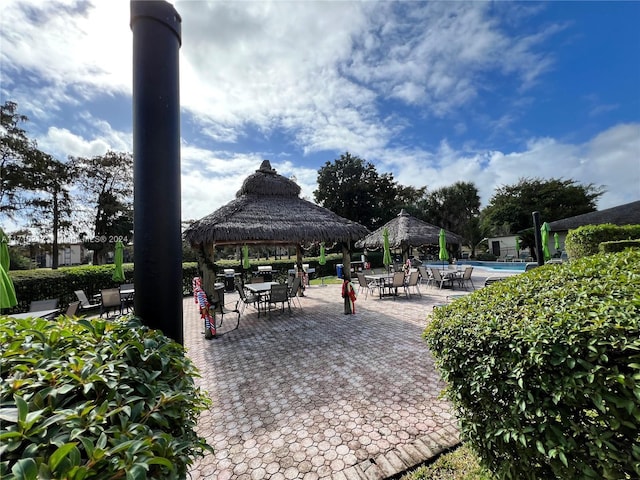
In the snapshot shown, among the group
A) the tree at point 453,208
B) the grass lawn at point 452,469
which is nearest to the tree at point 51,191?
the grass lawn at point 452,469

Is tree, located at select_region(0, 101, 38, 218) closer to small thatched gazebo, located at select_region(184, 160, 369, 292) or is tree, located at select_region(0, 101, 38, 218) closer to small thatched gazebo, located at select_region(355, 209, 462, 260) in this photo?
small thatched gazebo, located at select_region(184, 160, 369, 292)

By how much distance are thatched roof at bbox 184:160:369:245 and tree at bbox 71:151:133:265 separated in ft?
70.9

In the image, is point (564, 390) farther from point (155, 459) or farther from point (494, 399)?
point (155, 459)

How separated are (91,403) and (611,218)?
101ft

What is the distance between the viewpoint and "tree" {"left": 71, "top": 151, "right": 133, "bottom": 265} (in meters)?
24.5

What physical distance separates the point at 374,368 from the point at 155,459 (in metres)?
4.52

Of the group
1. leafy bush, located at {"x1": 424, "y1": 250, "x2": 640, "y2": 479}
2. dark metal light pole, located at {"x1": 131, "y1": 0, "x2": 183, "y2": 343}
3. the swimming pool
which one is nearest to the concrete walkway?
leafy bush, located at {"x1": 424, "y1": 250, "x2": 640, "y2": 479}

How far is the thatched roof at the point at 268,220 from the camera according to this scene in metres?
7.80

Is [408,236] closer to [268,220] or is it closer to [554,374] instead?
[268,220]

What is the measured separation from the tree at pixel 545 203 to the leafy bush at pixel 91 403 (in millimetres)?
36884

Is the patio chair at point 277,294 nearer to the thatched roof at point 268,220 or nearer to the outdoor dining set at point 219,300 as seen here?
the outdoor dining set at point 219,300

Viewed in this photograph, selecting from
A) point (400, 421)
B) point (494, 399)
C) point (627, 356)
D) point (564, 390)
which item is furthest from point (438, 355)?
point (400, 421)

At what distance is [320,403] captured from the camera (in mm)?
3791

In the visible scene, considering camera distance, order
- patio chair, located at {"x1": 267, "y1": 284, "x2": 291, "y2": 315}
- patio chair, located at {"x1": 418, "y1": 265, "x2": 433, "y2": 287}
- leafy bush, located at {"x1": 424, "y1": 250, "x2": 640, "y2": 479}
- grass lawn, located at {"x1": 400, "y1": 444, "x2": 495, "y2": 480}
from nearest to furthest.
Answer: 1. leafy bush, located at {"x1": 424, "y1": 250, "x2": 640, "y2": 479}
2. grass lawn, located at {"x1": 400, "y1": 444, "x2": 495, "y2": 480}
3. patio chair, located at {"x1": 267, "y1": 284, "x2": 291, "y2": 315}
4. patio chair, located at {"x1": 418, "y1": 265, "x2": 433, "y2": 287}
